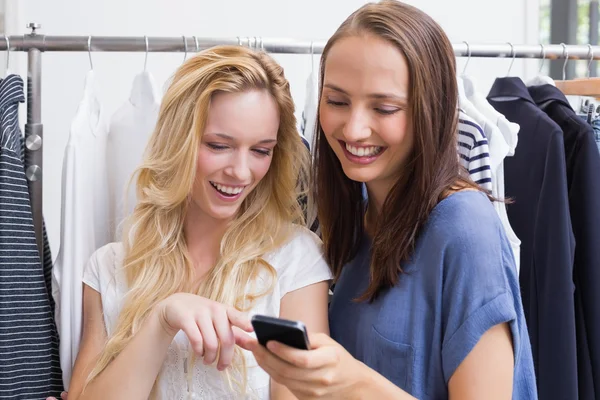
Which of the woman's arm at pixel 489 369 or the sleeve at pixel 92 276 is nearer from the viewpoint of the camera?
the woman's arm at pixel 489 369

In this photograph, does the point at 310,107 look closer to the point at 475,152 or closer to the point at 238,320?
the point at 475,152

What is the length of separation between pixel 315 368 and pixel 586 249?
0.79m

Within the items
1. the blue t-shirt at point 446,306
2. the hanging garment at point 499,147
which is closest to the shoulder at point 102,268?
the blue t-shirt at point 446,306

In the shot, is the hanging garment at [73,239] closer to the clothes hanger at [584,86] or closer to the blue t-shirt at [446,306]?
the blue t-shirt at [446,306]

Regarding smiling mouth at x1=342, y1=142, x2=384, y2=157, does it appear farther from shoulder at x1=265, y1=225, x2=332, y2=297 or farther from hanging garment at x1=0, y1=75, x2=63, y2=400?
hanging garment at x1=0, y1=75, x2=63, y2=400

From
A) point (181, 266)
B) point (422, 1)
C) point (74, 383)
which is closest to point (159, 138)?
point (181, 266)

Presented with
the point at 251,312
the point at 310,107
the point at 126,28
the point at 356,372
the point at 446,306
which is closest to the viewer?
the point at 356,372

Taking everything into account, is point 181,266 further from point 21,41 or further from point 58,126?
point 58,126

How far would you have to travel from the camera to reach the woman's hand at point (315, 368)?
924 millimetres

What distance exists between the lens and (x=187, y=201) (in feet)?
4.69

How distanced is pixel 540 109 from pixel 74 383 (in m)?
1.06

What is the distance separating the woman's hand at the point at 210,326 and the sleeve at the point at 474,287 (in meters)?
0.28

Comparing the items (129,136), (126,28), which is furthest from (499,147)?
(126,28)

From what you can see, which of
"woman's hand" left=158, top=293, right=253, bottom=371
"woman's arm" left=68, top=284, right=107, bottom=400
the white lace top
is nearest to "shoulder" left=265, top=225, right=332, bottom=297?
the white lace top
